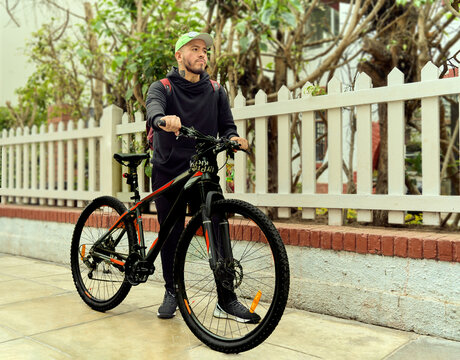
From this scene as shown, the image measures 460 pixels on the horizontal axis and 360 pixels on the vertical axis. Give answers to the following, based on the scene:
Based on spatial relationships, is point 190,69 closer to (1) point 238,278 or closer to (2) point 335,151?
(2) point 335,151

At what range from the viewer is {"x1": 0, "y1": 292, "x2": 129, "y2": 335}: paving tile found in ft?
10.4

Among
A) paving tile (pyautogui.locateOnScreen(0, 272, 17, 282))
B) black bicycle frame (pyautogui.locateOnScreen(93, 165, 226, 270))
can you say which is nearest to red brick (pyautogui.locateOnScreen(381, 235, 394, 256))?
black bicycle frame (pyautogui.locateOnScreen(93, 165, 226, 270))

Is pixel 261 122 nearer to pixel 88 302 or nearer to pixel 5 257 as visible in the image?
pixel 88 302

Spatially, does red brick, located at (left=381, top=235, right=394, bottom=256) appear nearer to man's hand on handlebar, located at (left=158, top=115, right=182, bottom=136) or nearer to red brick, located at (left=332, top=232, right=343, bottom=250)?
red brick, located at (left=332, top=232, right=343, bottom=250)

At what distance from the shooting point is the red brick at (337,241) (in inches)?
133

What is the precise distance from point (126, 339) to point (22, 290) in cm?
167

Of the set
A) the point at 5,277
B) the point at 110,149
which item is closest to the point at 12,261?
the point at 5,277

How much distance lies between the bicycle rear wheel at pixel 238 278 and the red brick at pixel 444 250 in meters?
1.02

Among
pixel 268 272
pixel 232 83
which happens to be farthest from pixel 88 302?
pixel 232 83

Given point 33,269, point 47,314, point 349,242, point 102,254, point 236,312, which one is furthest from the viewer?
point 33,269

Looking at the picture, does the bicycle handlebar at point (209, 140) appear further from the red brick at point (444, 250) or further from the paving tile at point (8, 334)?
the paving tile at point (8, 334)

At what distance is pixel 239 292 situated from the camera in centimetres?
367

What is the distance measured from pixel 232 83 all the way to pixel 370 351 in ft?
10.9

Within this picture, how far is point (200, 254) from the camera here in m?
3.24
